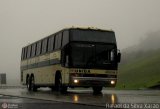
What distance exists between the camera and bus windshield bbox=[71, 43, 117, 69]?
3067 cm

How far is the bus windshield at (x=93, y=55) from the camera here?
3067 centimetres

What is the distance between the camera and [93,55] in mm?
30859

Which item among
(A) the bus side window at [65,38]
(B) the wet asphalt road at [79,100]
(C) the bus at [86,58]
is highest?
(A) the bus side window at [65,38]

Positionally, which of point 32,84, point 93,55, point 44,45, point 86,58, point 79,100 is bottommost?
point 79,100

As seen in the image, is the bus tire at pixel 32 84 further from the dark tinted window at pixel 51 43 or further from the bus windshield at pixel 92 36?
the bus windshield at pixel 92 36

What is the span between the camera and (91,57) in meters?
30.8

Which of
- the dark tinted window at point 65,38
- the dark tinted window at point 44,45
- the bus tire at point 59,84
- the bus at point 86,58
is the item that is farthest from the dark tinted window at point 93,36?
the dark tinted window at point 44,45

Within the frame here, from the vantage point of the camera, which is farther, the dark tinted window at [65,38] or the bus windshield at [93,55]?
the dark tinted window at [65,38]

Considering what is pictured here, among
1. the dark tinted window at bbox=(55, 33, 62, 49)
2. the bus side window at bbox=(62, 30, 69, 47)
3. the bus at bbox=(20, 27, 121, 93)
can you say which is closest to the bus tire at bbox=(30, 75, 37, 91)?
the dark tinted window at bbox=(55, 33, 62, 49)

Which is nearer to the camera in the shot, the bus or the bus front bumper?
the bus front bumper

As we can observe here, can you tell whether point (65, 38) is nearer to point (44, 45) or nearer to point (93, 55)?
point (93, 55)

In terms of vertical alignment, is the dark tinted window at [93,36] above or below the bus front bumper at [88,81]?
above

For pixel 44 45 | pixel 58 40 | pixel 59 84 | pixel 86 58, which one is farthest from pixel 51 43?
pixel 86 58

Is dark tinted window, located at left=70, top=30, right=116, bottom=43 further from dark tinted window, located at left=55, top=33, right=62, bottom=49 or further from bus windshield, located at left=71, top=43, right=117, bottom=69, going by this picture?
dark tinted window, located at left=55, top=33, right=62, bottom=49
